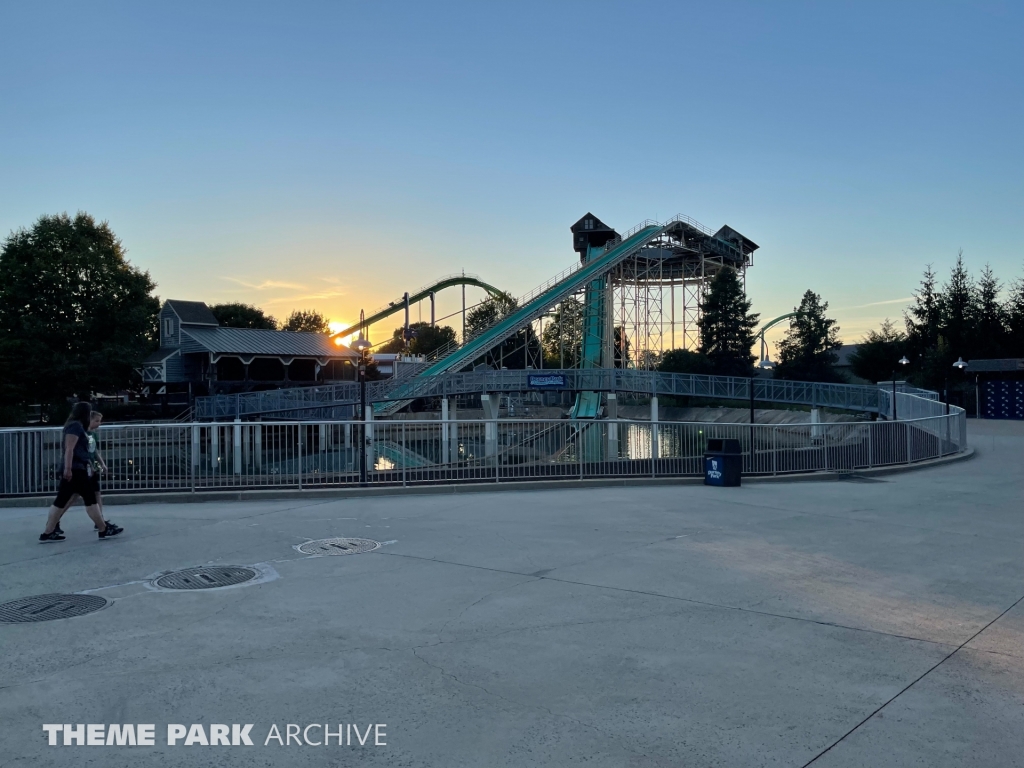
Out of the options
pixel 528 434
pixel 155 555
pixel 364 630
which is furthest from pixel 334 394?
pixel 364 630

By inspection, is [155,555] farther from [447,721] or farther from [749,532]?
[749,532]

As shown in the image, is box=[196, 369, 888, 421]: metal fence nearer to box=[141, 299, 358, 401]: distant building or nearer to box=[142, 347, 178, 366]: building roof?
box=[141, 299, 358, 401]: distant building

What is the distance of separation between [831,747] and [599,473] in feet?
38.9

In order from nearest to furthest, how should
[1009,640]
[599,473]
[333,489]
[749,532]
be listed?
[1009,640] < [749,532] < [333,489] < [599,473]

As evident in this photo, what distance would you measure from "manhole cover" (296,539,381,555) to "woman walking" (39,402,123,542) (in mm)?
2729

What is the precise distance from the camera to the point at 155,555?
858 centimetres

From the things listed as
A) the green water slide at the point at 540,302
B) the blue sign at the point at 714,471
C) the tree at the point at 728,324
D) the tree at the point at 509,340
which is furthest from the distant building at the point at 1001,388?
the tree at the point at 509,340

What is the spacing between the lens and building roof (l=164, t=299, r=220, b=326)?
55.6 m

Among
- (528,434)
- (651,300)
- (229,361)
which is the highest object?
(651,300)

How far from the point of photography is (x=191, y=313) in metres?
56.7

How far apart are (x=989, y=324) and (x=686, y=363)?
22.6 metres

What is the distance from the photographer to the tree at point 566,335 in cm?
6426

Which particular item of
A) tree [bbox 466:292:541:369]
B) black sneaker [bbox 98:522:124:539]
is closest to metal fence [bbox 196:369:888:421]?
black sneaker [bbox 98:522:124:539]

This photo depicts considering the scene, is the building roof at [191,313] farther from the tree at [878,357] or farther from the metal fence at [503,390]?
the tree at [878,357]
